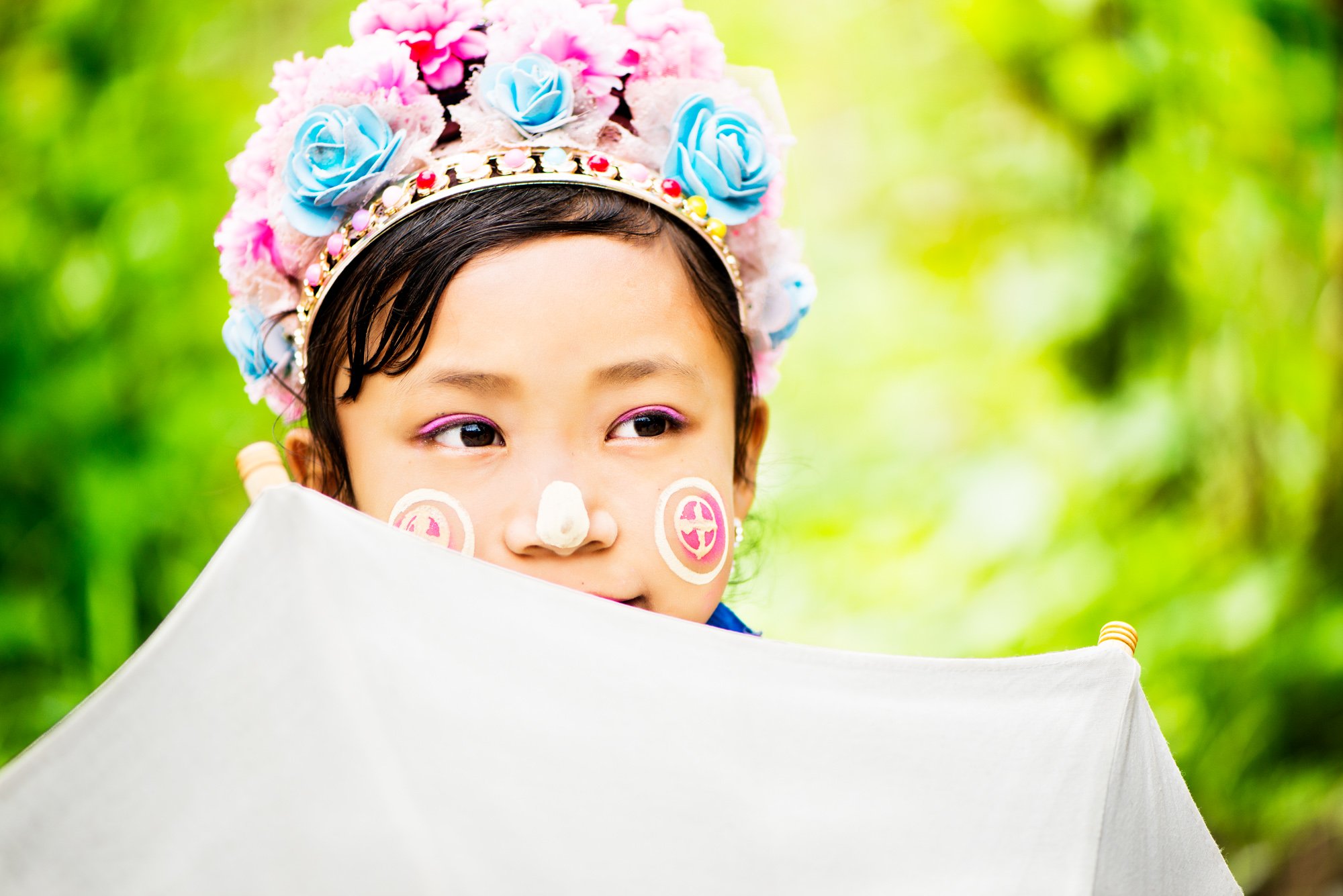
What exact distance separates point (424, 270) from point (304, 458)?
33cm

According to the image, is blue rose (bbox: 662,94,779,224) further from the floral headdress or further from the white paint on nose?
the white paint on nose

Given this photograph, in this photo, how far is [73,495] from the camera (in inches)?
98.7

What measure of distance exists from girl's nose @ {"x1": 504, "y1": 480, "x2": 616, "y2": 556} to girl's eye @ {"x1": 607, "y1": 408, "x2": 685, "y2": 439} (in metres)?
0.11

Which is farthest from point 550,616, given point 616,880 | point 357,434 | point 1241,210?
point 1241,210

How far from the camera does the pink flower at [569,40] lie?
4.36ft

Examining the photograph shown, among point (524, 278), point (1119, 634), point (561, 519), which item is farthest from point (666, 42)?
point (1119, 634)

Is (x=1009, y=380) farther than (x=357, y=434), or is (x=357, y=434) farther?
(x=1009, y=380)

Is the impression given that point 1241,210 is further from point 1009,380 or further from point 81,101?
point 81,101

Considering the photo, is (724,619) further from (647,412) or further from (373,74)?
(373,74)

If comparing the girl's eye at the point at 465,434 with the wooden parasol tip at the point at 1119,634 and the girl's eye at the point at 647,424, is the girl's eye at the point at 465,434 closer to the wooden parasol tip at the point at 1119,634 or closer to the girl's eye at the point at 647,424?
the girl's eye at the point at 647,424

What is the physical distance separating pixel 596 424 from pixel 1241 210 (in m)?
2.16

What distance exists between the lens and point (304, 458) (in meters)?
1.42

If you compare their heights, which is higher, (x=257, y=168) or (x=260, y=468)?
(x=257, y=168)

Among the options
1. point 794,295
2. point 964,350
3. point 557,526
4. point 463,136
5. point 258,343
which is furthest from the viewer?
point 964,350
